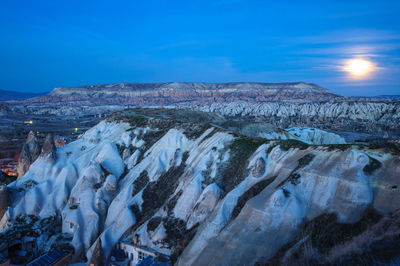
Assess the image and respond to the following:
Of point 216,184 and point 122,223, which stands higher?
point 216,184

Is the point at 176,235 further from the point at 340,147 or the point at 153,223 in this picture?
the point at 340,147

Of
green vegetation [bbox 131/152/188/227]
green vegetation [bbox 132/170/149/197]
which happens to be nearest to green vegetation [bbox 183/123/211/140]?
green vegetation [bbox 131/152/188/227]

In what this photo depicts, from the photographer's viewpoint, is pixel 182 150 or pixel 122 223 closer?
pixel 122 223

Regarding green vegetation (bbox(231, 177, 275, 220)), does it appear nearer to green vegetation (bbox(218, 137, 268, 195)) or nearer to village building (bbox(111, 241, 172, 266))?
green vegetation (bbox(218, 137, 268, 195))

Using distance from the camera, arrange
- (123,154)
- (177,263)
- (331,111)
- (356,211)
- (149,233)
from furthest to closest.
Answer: (331,111)
(123,154)
(149,233)
(177,263)
(356,211)

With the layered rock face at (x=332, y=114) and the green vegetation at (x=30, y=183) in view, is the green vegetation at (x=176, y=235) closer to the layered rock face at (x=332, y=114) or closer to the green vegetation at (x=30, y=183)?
the green vegetation at (x=30, y=183)

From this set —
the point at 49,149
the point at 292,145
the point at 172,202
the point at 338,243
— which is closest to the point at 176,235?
the point at 172,202

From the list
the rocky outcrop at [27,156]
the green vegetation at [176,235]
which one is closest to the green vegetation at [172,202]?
the green vegetation at [176,235]

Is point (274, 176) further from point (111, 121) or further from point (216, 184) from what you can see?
point (111, 121)

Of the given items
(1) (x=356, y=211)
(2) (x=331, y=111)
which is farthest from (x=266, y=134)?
(2) (x=331, y=111)
